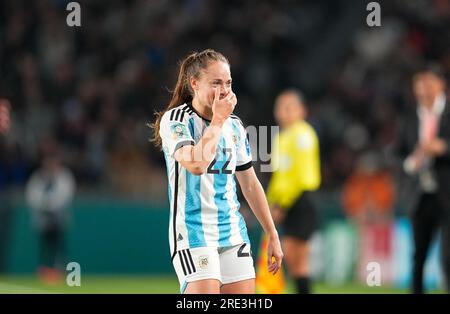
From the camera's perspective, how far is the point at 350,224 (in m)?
15.7

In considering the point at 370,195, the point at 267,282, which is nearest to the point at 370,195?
the point at 370,195

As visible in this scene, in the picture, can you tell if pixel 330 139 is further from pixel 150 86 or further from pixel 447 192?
pixel 447 192

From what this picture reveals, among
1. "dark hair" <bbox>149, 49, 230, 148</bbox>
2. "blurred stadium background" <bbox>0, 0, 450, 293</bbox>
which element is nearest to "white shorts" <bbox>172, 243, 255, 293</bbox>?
"dark hair" <bbox>149, 49, 230, 148</bbox>

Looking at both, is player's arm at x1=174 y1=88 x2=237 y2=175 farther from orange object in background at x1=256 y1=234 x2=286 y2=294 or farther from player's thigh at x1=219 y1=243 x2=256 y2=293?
orange object in background at x1=256 y1=234 x2=286 y2=294

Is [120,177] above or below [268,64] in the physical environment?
below

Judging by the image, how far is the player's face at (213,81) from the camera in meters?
5.85

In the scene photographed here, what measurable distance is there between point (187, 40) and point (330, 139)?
3.29 m

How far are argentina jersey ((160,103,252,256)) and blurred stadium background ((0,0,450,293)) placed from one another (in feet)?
24.9

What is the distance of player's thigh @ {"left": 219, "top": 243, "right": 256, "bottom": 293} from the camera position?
599 centimetres

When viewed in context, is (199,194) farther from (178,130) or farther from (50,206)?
(50,206)

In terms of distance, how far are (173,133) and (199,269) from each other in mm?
770

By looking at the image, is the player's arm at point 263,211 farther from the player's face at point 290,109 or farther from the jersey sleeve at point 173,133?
the player's face at point 290,109
